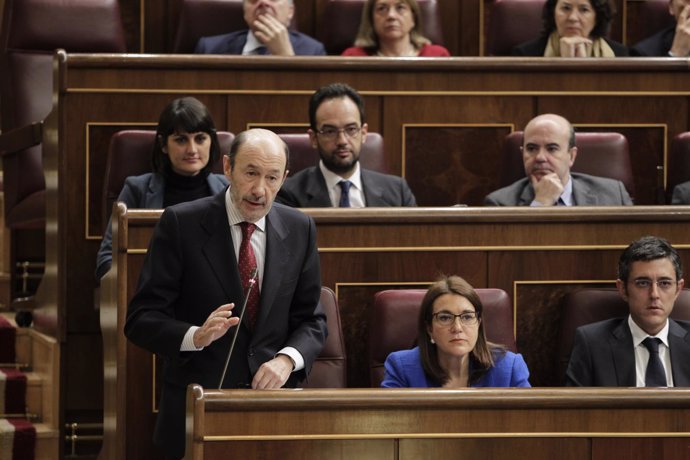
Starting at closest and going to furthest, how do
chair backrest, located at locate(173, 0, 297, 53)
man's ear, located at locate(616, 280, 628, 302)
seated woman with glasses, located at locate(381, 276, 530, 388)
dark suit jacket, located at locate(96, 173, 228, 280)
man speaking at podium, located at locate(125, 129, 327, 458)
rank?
man speaking at podium, located at locate(125, 129, 327, 458)
seated woman with glasses, located at locate(381, 276, 530, 388)
man's ear, located at locate(616, 280, 628, 302)
dark suit jacket, located at locate(96, 173, 228, 280)
chair backrest, located at locate(173, 0, 297, 53)

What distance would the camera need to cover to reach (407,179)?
178 centimetres

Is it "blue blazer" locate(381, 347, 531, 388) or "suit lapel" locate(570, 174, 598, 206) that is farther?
"suit lapel" locate(570, 174, 598, 206)

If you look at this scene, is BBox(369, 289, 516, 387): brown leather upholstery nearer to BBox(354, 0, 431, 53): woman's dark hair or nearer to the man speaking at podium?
the man speaking at podium

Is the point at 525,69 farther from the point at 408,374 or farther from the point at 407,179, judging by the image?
the point at 408,374

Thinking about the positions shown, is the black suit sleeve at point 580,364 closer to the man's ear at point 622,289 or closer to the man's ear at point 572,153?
the man's ear at point 622,289

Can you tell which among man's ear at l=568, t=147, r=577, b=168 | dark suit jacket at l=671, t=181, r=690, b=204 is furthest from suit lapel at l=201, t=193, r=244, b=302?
dark suit jacket at l=671, t=181, r=690, b=204

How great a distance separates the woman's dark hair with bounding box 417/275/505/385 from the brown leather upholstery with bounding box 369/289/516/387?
0.19ft

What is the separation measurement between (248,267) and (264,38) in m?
0.77

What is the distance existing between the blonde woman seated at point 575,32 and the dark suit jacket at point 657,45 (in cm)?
6

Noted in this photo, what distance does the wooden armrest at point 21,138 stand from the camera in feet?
5.71

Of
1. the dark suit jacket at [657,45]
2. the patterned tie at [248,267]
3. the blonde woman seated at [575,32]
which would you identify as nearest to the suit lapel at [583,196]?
the blonde woman seated at [575,32]

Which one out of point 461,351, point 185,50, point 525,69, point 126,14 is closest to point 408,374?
point 461,351

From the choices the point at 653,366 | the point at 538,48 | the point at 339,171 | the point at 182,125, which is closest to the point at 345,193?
the point at 339,171

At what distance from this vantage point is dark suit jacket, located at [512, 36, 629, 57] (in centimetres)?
198
